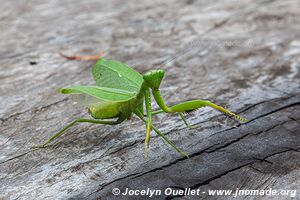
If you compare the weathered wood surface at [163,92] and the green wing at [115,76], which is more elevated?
the green wing at [115,76]

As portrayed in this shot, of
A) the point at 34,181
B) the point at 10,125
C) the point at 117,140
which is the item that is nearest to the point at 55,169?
the point at 34,181

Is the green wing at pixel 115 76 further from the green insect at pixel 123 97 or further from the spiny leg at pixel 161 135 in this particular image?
the spiny leg at pixel 161 135

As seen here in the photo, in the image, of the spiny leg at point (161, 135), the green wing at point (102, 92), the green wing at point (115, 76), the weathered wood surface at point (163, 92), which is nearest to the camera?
the weathered wood surface at point (163, 92)

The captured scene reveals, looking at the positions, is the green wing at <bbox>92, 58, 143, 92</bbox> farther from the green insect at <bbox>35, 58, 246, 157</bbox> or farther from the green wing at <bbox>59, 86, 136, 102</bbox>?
the green wing at <bbox>59, 86, 136, 102</bbox>

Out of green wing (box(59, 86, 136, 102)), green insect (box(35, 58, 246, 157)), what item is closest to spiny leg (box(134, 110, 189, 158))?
green insect (box(35, 58, 246, 157))

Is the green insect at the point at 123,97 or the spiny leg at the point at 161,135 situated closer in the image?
the spiny leg at the point at 161,135

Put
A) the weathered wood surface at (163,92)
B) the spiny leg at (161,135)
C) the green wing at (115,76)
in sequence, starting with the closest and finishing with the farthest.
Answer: the weathered wood surface at (163,92) < the spiny leg at (161,135) < the green wing at (115,76)

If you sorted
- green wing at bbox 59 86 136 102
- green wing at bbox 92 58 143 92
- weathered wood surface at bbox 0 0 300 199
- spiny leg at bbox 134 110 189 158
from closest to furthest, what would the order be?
weathered wood surface at bbox 0 0 300 199
spiny leg at bbox 134 110 189 158
green wing at bbox 59 86 136 102
green wing at bbox 92 58 143 92

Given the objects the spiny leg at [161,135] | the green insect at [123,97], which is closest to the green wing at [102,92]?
the green insect at [123,97]
